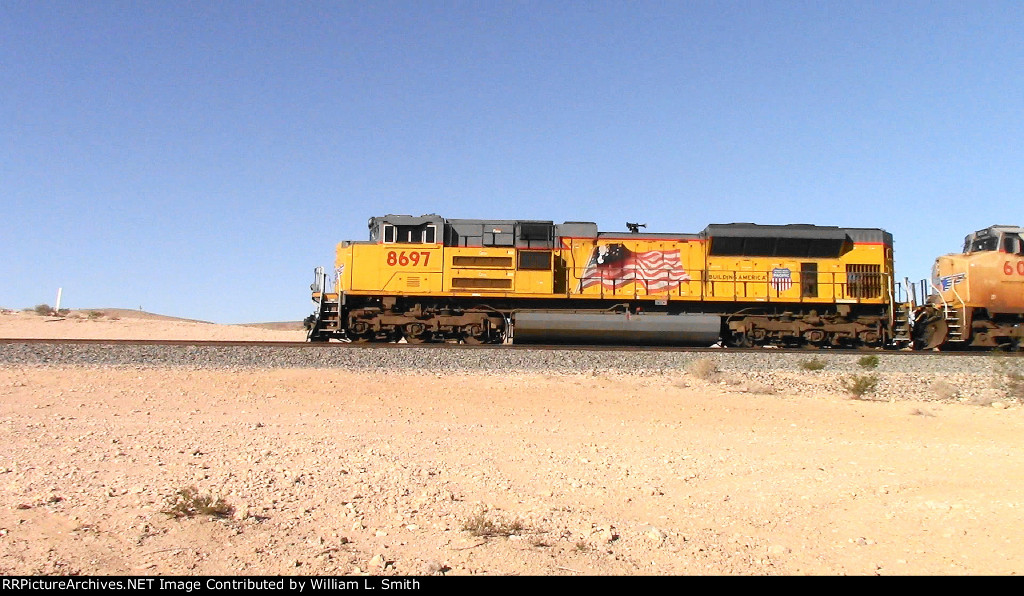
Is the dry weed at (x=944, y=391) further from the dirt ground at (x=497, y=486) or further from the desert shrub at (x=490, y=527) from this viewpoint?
the desert shrub at (x=490, y=527)

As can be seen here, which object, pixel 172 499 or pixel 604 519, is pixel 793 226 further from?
pixel 172 499

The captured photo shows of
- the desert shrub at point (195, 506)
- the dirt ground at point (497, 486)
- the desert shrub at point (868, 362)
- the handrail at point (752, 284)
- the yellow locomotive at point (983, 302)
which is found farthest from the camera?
the handrail at point (752, 284)

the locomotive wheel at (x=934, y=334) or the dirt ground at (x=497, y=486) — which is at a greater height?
the locomotive wheel at (x=934, y=334)

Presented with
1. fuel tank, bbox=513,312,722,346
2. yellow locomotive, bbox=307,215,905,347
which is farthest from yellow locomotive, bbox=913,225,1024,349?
fuel tank, bbox=513,312,722,346

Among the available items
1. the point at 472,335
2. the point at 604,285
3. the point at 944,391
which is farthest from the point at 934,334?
the point at 472,335

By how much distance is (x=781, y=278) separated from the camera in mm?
17328

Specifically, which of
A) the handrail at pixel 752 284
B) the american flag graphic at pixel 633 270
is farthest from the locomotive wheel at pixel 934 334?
the american flag graphic at pixel 633 270

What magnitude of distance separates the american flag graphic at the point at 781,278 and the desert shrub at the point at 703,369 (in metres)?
4.58

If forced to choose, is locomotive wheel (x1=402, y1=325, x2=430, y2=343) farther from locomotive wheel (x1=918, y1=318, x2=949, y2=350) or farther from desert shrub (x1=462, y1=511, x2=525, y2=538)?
locomotive wheel (x1=918, y1=318, x2=949, y2=350)

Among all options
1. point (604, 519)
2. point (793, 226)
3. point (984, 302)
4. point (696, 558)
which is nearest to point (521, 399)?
point (604, 519)

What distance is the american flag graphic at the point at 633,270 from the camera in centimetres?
1734

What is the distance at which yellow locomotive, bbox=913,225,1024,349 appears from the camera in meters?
16.6
